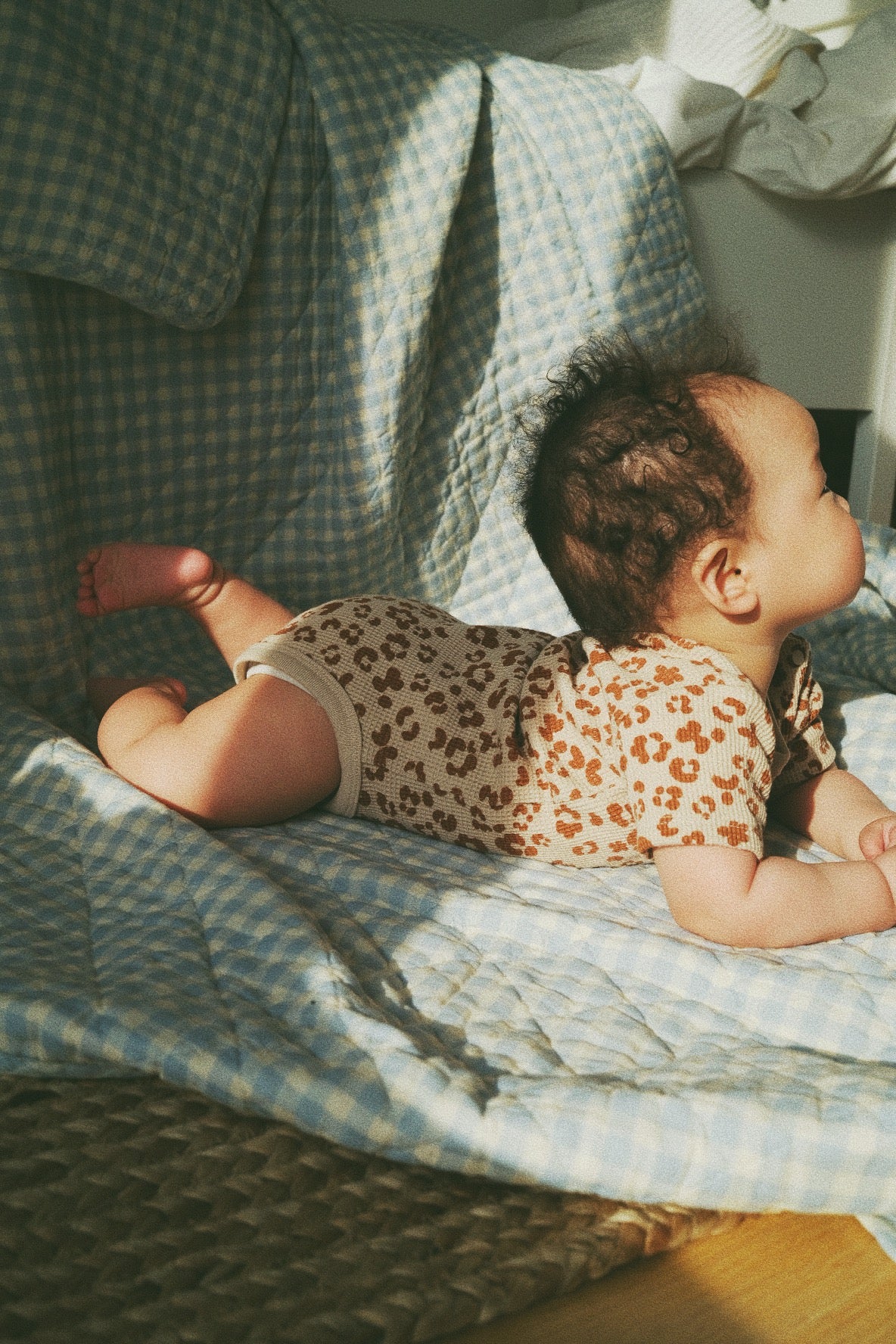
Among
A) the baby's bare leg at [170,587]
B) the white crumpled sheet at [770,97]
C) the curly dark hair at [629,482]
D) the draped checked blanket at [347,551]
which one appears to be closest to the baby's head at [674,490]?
the curly dark hair at [629,482]

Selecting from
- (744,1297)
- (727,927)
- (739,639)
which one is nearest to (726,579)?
(739,639)

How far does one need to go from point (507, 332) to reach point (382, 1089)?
97 centimetres

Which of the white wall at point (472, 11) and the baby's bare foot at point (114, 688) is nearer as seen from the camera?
the baby's bare foot at point (114, 688)

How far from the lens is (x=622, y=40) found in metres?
1.78

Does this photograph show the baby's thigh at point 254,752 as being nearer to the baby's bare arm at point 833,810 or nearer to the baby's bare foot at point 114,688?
the baby's bare foot at point 114,688

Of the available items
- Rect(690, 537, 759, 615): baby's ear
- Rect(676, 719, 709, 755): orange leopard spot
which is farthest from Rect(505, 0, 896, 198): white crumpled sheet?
Rect(676, 719, 709, 755): orange leopard spot

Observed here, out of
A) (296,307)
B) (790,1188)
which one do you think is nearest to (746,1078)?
(790,1188)

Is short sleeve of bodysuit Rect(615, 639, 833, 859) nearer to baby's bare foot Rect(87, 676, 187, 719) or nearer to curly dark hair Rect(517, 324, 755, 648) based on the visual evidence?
curly dark hair Rect(517, 324, 755, 648)

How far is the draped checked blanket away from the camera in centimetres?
63

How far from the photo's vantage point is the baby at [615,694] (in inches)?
34.2

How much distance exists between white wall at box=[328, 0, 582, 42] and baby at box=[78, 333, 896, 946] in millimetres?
1335

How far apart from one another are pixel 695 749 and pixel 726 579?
0.16 metres

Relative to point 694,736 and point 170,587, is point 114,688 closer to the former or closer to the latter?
point 170,587

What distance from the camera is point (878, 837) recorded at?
93cm
